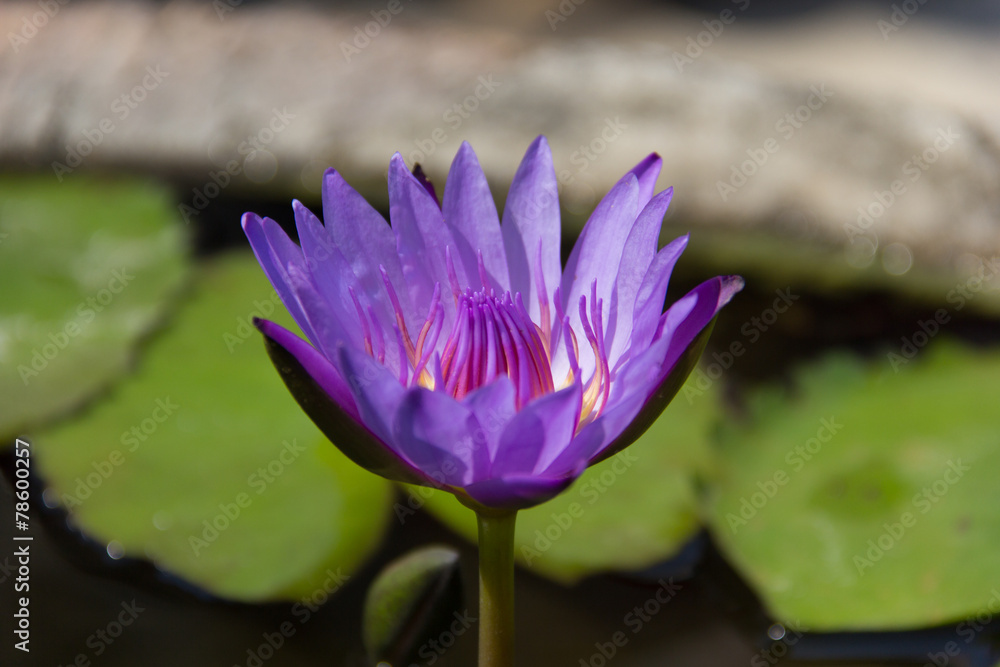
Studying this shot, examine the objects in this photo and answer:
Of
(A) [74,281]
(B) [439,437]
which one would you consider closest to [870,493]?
(B) [439,437]

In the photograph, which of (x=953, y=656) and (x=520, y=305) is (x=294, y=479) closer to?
(x=520, y=305)

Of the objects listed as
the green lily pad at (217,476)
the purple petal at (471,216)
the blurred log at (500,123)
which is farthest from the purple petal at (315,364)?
the blurred log at (500,123)

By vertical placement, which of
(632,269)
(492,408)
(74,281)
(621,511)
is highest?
(632,269)

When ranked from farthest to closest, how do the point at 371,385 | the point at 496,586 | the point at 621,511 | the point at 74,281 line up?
the point at 74,281 → the point at 621,511 → the point at 496,586 → the point at 371,385

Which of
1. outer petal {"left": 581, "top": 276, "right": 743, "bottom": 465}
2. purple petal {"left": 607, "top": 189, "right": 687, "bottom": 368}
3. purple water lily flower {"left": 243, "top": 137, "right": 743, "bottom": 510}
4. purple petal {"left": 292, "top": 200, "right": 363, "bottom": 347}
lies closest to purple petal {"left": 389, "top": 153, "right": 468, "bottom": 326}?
purple water lily flower {"left": 243, "top": 137, "right": 743, "bottom": 510}

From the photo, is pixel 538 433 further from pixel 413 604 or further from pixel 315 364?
pixel 413 604

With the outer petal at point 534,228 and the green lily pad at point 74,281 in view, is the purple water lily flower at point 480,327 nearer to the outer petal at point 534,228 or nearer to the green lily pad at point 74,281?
the outer petal at point 534,228
